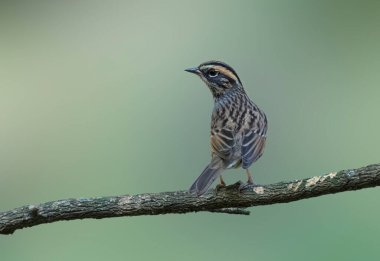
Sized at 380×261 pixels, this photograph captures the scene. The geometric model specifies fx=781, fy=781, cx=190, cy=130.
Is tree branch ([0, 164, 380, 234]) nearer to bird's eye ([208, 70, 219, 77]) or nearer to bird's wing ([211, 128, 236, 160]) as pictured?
bird's wing ([211, 128, 236, 160])

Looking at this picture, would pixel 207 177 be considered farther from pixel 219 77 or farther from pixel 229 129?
pixel 219 77

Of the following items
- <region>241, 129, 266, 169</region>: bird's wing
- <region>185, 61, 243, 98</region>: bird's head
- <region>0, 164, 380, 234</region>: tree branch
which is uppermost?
<region>185, 61, 243, 98</region>: bird's head

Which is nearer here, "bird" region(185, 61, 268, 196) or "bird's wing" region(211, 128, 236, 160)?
"bird" region(185, 61, 268, 196)

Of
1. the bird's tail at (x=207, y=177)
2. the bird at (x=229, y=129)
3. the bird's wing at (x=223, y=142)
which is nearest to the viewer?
the bird's tail at (x=207, y=177)

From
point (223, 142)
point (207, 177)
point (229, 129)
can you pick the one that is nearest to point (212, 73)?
point (229, 129)

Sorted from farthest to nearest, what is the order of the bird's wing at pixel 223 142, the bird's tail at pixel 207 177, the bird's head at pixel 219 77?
1. the bird's head at pixel 219 77
2. the bird's wing at pixel 223 142
3. the bird's tail at pixel 207 177

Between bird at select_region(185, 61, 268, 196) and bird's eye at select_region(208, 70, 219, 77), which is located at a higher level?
bird's eye at select_region(208, 70, 219, 77)

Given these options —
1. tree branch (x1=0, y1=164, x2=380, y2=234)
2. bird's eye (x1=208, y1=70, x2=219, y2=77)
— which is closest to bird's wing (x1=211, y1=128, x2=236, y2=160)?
tree branch (x1=0, y1=164, x2=380, y2=234)

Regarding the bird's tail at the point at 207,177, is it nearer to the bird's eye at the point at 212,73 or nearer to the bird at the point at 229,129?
the bird at the point at 229,129

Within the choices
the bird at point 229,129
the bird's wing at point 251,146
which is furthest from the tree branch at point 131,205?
the bird's wing at point 251,146
